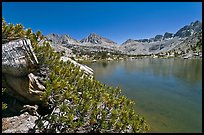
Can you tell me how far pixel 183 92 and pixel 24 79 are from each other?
21.8 metres

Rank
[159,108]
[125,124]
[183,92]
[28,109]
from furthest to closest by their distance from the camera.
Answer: [183,92] → [159,108] → [28,109] → [125,124]

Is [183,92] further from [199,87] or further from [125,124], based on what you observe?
[125,124]

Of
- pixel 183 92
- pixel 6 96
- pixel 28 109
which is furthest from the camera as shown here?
pixel 183 92

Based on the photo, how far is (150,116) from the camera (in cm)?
1731

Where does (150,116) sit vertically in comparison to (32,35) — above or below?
below

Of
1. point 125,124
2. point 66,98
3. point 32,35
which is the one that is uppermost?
point 32,35

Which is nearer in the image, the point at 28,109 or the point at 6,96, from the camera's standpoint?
the point at 28,109

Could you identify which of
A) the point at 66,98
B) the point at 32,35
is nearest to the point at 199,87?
the point at 66,98

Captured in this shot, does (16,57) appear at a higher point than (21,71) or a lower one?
higher

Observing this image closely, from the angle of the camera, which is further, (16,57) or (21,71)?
(21,71)

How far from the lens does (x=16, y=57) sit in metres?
11.3

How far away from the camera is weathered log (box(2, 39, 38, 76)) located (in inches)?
442


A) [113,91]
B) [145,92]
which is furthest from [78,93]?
[145,92]

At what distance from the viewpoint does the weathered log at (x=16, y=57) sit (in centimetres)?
1123
